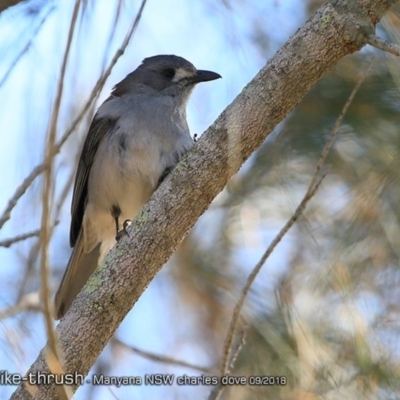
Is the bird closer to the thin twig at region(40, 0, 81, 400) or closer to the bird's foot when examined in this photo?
the bird's foot

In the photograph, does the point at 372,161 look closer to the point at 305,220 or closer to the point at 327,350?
the point at 305,220

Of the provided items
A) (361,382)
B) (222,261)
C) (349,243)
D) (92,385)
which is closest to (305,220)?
(349,243)

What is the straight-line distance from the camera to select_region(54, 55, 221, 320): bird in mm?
3955

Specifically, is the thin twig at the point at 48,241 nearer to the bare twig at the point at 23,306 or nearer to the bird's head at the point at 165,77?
the bare twig at the point at 23,306

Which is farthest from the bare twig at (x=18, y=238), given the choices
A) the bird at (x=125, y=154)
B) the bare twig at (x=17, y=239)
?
the bird at (x=125, y=154)

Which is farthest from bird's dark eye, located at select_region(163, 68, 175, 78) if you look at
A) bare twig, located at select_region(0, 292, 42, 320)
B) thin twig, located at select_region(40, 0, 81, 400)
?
thin twig, located at select_region(40, 0, 81, 400)

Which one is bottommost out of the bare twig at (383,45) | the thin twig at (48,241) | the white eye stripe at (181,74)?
the thin twig at (48,241)

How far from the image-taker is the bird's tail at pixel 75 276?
13.3 feet

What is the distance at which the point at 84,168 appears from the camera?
14.3 ft

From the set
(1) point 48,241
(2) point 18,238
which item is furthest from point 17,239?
(1) point 48,241

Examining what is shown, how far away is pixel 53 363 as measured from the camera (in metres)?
1.80

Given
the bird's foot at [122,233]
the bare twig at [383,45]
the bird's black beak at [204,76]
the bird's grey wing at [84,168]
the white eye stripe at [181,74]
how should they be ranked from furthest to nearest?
the white eye stripe at [181,74] → the bird's black beak at [204,76] → the bird's grey wing at [84,168] → the bird's foot at [122,233] → the bare twig at [383,45]

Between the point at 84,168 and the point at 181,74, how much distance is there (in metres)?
0.85

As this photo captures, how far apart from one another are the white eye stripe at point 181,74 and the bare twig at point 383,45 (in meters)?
1.97
